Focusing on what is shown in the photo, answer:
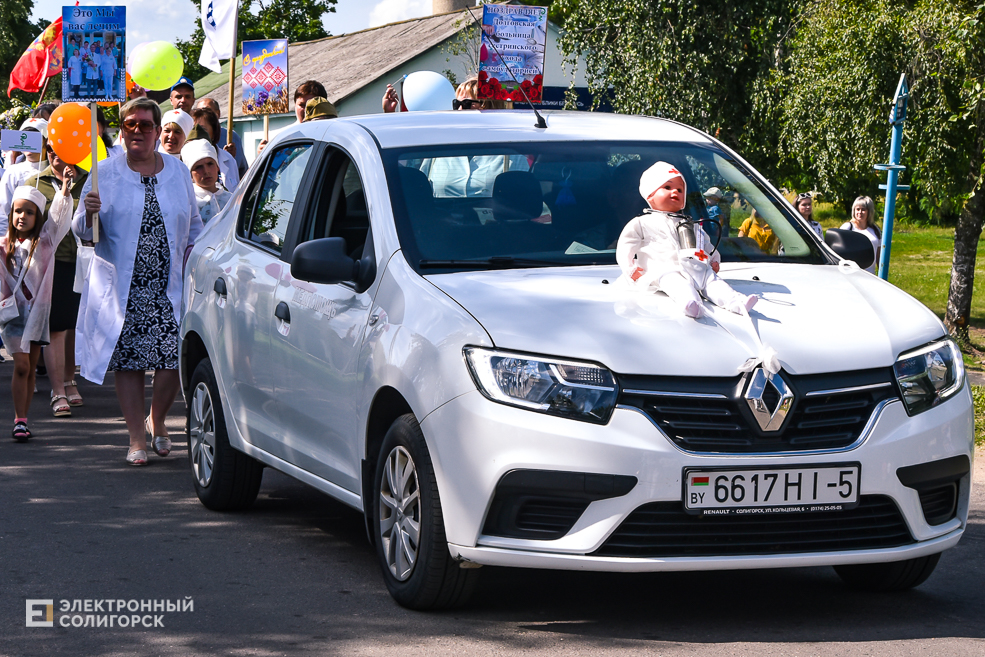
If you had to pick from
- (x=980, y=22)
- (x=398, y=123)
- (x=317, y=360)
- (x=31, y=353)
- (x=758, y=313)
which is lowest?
(x=31, y=353)

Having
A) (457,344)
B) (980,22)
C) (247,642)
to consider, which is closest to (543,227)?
(457,344)

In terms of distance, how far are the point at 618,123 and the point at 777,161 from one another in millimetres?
18761

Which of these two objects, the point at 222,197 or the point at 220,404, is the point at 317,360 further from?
the point at 222,197

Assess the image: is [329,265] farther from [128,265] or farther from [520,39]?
[520,39]

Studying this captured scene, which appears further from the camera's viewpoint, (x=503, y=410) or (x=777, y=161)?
(x=777, y=161)

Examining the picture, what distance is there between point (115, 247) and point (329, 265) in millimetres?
3602

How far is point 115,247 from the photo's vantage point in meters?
8.53

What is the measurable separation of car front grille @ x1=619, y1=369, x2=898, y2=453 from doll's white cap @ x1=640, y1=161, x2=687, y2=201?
111cm

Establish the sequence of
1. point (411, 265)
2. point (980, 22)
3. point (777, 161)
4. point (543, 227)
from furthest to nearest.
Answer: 1. point (777, 161)
2. point (980, 22)
3. point (543, 227)
4. point (411, 265)

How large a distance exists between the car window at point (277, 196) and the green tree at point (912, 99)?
10.7 meters

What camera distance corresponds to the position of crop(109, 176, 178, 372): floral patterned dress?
28.0ft

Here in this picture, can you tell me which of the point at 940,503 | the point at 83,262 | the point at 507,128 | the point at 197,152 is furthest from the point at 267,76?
the point at 940,503

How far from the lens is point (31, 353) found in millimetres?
10102

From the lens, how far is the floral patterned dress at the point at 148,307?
8539mm
